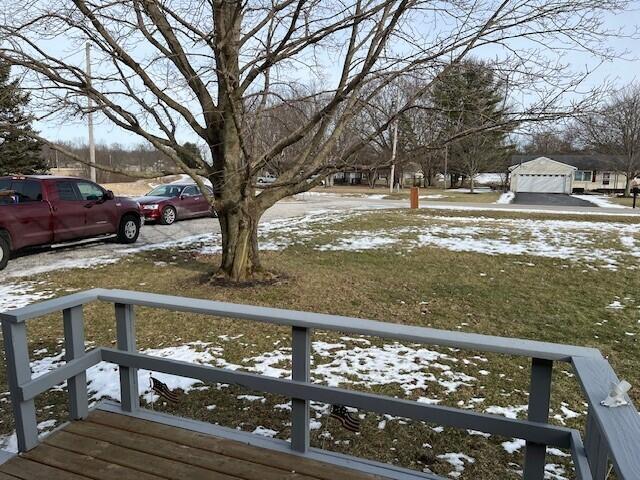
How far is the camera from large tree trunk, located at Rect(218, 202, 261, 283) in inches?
293

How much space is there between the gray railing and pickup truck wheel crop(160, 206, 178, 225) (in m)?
14.0

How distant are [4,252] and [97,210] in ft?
8.07

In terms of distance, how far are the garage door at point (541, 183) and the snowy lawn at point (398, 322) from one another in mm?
39690

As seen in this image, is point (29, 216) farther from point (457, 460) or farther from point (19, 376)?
point (457, 460)

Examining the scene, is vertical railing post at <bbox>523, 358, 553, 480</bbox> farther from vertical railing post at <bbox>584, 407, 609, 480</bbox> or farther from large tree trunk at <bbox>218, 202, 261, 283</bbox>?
large tree trunk at <bbox>218, 202, 261, 283</bbox>

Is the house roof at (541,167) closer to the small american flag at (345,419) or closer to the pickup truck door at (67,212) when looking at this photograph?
the pickup truck door at (67,212)

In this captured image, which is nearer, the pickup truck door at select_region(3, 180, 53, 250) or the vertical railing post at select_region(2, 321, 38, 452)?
the vertical railing post at select_region(2, 321, 38, 452)

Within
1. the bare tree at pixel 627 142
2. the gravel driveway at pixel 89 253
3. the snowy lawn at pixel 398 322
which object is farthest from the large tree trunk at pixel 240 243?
the bare tree at pixel 627 142

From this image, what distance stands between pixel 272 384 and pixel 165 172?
5109 millimetres

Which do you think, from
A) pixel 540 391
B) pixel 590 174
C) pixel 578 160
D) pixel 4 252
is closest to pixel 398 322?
pixel 540 391

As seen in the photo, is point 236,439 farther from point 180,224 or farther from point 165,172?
point 180,224

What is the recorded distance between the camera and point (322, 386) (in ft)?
8.25

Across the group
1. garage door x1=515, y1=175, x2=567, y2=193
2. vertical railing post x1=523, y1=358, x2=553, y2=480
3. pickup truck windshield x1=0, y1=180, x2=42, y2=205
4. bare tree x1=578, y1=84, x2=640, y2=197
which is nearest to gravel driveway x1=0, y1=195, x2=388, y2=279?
pickup truck windshield x1=0, y1=180, x2=42, y2=205

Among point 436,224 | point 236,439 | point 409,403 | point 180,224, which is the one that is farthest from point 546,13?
point 180,224
